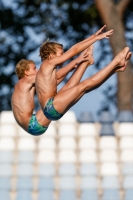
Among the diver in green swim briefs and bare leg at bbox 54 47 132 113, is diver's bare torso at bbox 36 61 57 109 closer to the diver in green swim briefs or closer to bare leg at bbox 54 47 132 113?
bare leg at bbox 54 47 132 113

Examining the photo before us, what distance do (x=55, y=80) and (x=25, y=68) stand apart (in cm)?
46

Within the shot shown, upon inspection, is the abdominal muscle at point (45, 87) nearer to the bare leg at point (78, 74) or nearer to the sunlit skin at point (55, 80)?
the sunlit skin at point (55, 80)

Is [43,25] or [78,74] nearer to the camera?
[78,74]

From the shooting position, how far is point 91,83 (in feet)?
19.4

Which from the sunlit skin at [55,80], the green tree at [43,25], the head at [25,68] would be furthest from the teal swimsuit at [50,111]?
the green tree at [43,25]

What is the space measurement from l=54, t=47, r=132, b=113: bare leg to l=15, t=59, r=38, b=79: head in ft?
1.84

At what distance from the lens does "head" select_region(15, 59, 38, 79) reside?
6.38 metres

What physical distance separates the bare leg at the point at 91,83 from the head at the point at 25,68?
1.84 feet

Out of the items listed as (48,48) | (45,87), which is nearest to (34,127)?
(45,87)

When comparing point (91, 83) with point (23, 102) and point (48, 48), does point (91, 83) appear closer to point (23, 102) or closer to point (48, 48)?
point (48, 48)

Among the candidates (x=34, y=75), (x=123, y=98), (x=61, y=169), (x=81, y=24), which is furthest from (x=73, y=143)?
(x=81, y=24)

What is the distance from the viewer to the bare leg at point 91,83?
5888 mm

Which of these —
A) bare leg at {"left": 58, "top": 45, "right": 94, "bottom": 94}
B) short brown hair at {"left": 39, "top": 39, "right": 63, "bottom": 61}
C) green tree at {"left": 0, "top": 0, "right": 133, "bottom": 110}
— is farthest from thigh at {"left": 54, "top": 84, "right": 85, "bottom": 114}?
green tree at {"left": 0, "top": 0, "right": 133, "bottom": 110}

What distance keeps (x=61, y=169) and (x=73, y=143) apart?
581 millimetres
